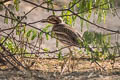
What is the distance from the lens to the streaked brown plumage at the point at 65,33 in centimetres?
469

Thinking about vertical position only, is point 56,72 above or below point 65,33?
below

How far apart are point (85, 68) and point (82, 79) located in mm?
532

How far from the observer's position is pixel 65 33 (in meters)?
4.86

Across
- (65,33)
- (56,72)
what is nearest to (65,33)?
(65,33)

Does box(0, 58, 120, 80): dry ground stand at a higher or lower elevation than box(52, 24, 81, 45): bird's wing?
lower

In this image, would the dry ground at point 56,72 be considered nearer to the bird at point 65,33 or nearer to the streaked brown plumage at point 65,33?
the bird at point 65,33

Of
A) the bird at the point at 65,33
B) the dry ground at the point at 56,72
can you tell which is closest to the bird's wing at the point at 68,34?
the bird at the point at 65,33

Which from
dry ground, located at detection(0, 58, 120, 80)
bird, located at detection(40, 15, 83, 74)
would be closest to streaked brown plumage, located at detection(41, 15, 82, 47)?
bird, located at detection(40, 15, 83, 74)

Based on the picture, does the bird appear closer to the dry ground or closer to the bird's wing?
the bird's wing

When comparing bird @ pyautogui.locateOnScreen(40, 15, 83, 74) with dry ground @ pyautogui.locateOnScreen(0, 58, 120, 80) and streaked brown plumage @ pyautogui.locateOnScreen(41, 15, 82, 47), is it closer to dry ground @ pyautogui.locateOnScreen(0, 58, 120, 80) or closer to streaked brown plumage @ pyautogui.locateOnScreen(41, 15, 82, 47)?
streaked brown plumage @ pyautogui.locateOnScreen(41, 15, 82, 47)

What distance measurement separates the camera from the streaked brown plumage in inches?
185

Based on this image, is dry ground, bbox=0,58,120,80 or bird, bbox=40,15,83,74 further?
bird, bbox=40,15,83,74

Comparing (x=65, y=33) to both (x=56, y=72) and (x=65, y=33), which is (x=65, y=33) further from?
(x=56, y=72)

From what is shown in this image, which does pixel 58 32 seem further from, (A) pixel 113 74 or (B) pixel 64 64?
(A) pixel 113 74
